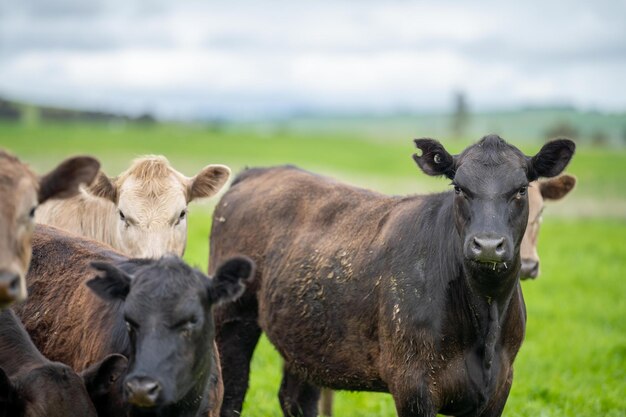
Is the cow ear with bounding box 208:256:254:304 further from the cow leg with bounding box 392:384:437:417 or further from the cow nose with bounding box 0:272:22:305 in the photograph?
the cow leg with bounding box 392:384:437:417

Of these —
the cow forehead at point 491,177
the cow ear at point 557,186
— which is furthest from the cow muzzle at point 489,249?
the cow ear at point 557,186

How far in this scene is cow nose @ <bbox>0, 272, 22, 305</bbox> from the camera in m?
4.78

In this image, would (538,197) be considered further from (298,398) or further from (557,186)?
(298,398)

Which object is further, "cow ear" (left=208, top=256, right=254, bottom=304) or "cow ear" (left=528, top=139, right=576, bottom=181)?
"cow ear" (left=528, top=139, right=576, bottom=181)

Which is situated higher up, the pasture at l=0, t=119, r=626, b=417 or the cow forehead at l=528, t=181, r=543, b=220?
the cow forehead at l=528, t=181, r=543, b=220

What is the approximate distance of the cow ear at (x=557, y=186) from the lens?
31.3 ft

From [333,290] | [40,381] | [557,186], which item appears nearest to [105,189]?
[333,290]

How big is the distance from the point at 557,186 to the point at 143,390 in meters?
5.79

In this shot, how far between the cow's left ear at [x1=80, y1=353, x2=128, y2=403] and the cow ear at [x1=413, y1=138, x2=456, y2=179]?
259 cm

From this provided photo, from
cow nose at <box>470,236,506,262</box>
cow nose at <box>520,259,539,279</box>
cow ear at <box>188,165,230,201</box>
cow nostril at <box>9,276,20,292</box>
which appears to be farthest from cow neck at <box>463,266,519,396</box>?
cow nostril at <box>9,276,20,292</box>

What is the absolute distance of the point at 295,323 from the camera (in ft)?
25.7

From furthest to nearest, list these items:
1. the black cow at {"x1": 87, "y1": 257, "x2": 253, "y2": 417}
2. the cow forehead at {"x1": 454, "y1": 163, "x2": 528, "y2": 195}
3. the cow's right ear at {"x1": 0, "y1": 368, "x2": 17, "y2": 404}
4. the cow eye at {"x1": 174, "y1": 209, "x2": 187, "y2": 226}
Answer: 1. the cow eye at {"x1": 174, "y1": 209, "x2": 187, "y2": 226}
2. the cow forehead at {"x1": 454, "y1": 163, "x2": 528, "y2": 195}
3. the cow's right ear at {"x1": 0, "y1": 368, "x2": 17, "y2": 404}
4. the black cow at {"x1": 87, "y1": 257, "x2": 253, "y2": 417}

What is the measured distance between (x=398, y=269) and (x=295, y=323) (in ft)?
4.12

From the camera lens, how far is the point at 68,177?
5859 millimetres
